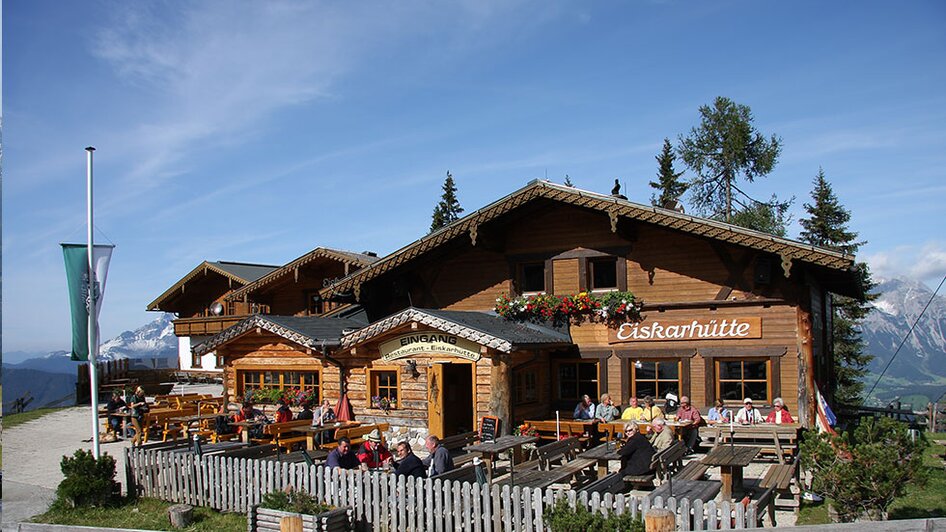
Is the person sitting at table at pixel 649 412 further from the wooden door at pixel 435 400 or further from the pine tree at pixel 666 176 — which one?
the pine tree at pixel 666 176

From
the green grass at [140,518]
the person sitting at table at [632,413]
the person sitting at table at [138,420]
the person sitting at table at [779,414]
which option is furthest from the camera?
the person sitting at table at [138,420]

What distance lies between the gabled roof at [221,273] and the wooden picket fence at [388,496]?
2728 cm

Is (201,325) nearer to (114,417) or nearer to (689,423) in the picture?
(114,417)

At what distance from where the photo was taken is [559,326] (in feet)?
68.6

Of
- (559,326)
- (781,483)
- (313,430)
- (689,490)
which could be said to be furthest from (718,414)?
(313,430)

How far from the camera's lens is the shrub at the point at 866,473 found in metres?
9.73

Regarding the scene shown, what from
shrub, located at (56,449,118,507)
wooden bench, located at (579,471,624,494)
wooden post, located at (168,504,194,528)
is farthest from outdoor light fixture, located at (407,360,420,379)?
wooden bench, located at (579,471,624,494)

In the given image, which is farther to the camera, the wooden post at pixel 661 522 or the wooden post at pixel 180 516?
the wooden post at pixel 180 516

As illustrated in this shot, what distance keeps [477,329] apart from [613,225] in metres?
4.02

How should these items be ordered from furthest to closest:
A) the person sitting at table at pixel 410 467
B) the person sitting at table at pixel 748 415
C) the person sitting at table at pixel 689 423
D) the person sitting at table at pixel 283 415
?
the person sitting at table at pixel 283 415, the person sitting at table at pixel 748 415, the person sitting at table at pixel 689 423, the person sitting at table at pixel 410 467

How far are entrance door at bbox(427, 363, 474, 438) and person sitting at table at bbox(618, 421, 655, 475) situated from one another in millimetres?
7224

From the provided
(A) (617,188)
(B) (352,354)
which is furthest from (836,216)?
(B) (352,354)

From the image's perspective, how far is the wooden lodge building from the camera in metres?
18.4

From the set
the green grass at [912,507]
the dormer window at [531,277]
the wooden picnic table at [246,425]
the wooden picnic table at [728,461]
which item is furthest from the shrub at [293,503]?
the dormer window at [531,277]
